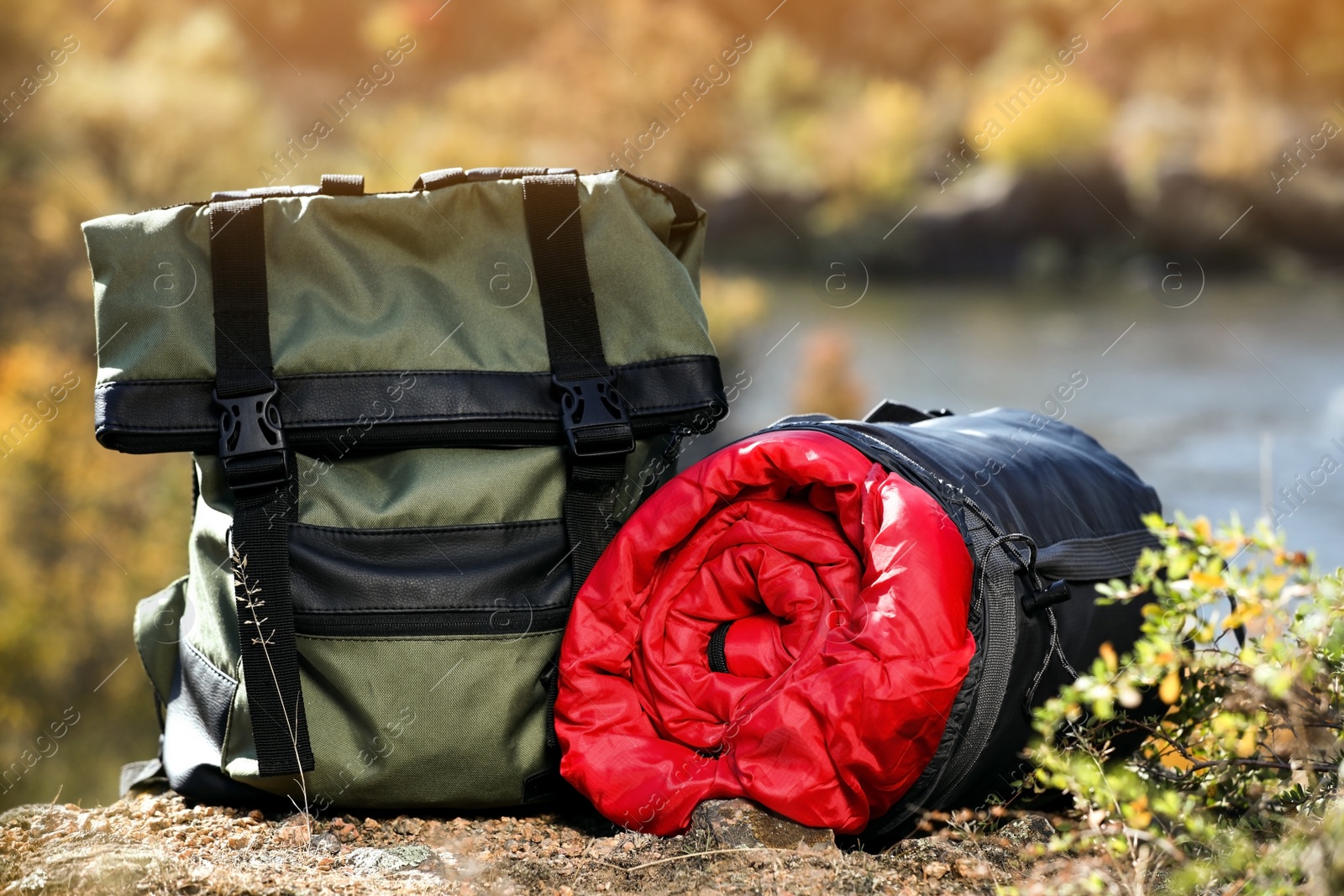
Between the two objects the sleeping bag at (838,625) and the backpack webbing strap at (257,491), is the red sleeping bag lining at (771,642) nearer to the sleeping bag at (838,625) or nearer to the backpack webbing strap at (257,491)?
the sleeping bag at (838,625)

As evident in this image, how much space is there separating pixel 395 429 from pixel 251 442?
223mm

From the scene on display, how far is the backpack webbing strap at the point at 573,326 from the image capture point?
5.98 ft

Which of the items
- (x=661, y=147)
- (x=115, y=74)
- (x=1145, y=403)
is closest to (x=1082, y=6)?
(x=661, y=147)

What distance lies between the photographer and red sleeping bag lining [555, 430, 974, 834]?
147cm

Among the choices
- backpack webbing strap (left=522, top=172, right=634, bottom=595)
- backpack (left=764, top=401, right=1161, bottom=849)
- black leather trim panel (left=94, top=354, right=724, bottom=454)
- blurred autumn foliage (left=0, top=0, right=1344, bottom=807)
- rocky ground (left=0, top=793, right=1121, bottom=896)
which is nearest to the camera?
rocky ground (left=0, top=793, right=1121, bottom=896)

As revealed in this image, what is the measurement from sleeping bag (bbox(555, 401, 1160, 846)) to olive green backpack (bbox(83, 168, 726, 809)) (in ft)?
0.48

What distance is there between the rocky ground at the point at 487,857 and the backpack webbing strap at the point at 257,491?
0.51 ft

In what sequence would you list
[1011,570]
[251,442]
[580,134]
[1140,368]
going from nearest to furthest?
1. [1011,570]
2. [251,442]
3. [1140,368]
4. [580,134]

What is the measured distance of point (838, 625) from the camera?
163 cm

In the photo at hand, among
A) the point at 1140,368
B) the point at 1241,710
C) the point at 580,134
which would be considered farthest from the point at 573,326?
the point at 580,134

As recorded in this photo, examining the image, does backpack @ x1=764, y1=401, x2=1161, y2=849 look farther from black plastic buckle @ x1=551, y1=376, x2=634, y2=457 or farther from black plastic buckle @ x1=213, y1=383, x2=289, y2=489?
black plastic buckle @ x1=213, y1=383, x2=289, y2=489

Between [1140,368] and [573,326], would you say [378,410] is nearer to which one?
[573,326]

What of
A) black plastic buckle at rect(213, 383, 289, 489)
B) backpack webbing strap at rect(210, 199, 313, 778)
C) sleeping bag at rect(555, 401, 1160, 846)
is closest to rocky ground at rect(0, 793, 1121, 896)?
sleeping bag at rect(555, 401, 1160, 846)

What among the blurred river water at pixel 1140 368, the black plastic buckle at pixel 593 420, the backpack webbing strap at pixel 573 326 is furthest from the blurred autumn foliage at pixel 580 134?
the blurred river water at pixel 1140 368
